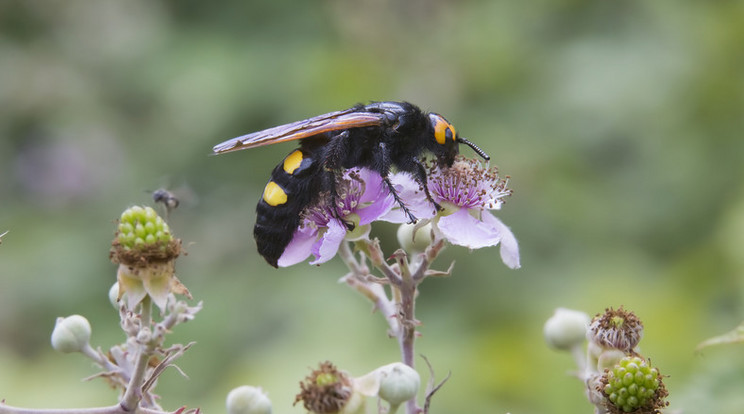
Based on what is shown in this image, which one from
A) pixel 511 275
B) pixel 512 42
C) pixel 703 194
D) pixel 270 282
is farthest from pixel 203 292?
pixel 703 194

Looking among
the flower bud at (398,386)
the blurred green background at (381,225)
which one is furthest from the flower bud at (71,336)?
the blurred green background at (381,225)

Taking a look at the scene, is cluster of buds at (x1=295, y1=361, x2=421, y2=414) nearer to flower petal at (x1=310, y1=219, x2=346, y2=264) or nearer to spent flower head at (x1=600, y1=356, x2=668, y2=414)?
flower petal at (x1=310, y1=219, x2=346, y2=264)

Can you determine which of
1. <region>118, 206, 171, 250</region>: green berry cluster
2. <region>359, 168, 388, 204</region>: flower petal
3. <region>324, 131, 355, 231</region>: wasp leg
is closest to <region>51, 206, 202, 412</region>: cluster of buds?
<region>118, 206, 171, 250</region>: green berry cluster

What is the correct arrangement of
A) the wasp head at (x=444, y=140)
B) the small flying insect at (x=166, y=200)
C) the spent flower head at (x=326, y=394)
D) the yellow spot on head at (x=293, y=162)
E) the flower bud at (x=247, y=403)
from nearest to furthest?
the spent flower head at (x=326, y=394) → the flower bud at (x=247, y=403) → the yellow spot on head at (x=293, y=162) → the wasp head at (x=444, y=140) → the small flying insect at (x=166, y=200)

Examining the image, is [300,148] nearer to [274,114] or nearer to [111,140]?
[274,114]

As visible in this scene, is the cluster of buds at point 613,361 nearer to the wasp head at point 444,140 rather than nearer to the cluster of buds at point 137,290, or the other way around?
the wasp head at point 444,140

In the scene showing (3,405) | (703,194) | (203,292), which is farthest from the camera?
(203,292)
